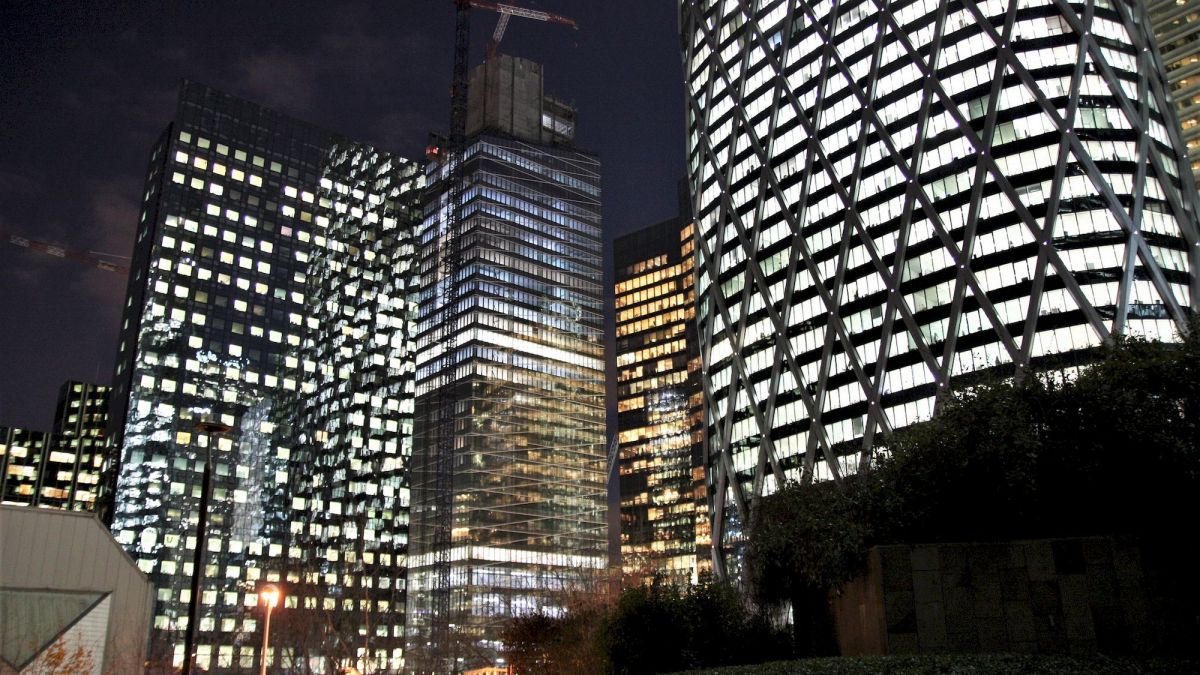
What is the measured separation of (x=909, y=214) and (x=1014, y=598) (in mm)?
79754

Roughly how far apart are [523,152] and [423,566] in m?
73.0

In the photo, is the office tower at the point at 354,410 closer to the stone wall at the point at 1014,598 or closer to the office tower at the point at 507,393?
the office tower at the point at 507,393

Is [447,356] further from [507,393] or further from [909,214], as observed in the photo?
[909,214]

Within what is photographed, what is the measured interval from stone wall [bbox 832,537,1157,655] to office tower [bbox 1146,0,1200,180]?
11526cm

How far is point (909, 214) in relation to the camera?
96.6 metres

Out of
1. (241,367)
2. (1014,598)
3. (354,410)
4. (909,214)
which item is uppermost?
(241,367)

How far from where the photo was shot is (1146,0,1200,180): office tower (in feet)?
387

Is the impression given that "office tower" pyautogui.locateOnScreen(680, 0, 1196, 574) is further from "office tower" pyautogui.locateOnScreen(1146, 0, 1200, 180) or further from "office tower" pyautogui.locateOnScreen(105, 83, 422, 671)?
"office tower" pyautogui.locateOnScreen(105, 83, 422, 671)

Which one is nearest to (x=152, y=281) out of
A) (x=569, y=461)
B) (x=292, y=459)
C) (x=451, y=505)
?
(x=292, y=459)

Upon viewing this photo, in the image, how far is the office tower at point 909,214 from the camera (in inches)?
3391

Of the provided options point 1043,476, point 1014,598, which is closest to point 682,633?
point 1014,598

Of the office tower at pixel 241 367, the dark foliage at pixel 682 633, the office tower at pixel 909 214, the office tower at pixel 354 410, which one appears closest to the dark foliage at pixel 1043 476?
the dark foliage at pixel 682 633

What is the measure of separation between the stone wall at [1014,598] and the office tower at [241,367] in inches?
5015

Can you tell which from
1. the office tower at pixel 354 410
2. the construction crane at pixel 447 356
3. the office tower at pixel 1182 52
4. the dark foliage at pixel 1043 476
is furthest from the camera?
the office tower at pixel 354 410
